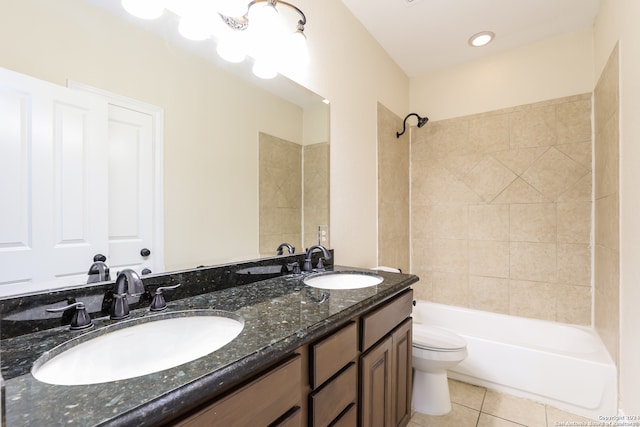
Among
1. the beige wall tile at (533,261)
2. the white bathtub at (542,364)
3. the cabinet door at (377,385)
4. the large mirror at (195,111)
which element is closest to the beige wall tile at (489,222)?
the beige wall tile at (533,261)

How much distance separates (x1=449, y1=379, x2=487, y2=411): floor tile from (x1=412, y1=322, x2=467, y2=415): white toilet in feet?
0.44

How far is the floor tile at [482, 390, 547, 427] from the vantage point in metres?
1.76

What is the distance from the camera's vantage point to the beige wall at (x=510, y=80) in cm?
223

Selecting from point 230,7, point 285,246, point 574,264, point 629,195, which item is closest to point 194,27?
point 230,7

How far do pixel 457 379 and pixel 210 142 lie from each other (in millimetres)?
2323

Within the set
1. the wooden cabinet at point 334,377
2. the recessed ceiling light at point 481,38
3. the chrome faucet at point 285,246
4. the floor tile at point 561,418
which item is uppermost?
the recessed ceiling light at point 481,38

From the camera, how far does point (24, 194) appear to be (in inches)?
30.0

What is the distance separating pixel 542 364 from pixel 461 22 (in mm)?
2367

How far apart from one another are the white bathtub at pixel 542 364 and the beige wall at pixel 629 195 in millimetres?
153

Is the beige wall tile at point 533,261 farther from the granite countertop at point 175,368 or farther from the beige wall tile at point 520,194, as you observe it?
the granite countertop at point 175,368

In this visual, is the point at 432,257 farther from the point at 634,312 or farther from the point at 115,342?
the point at 115,342

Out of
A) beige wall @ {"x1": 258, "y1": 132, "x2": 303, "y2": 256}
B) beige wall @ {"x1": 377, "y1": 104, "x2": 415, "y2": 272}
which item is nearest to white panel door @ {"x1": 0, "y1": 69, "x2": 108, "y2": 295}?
beige wall @ {"x1": 258, "y1": 132, "x2": 303, "y2": 256}

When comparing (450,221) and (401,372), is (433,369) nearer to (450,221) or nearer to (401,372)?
Answer: (401,372)

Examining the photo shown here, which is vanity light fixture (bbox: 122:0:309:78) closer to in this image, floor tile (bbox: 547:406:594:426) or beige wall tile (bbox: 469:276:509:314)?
beige wall tile (bbox: 469:276:509:314)
